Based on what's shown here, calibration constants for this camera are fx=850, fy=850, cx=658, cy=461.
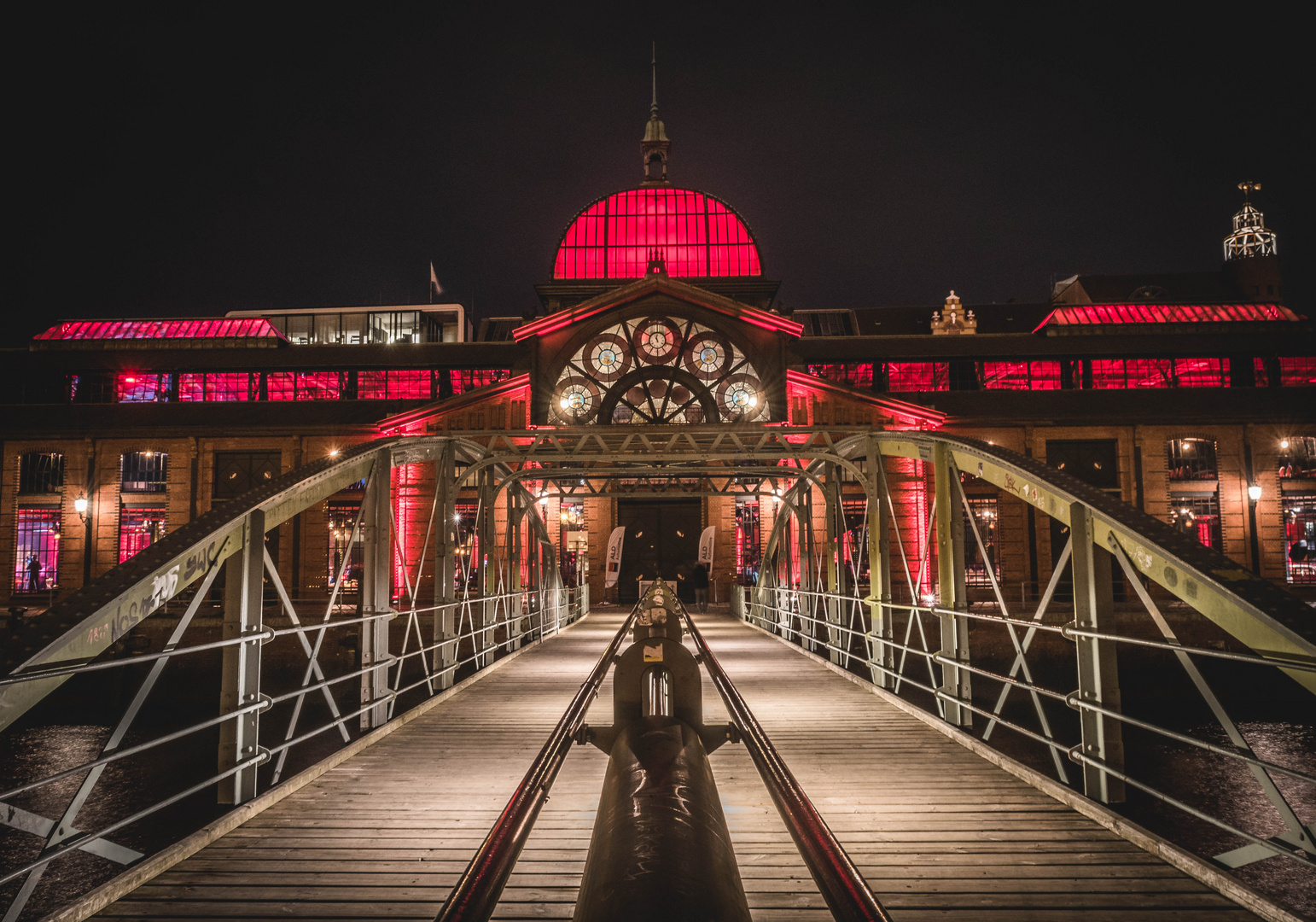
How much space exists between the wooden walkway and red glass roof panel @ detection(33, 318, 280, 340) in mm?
31904

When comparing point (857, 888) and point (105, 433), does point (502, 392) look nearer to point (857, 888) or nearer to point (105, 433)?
point (105, 433)

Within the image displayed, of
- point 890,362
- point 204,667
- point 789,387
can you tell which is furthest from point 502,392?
point 890,362

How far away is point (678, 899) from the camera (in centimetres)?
182

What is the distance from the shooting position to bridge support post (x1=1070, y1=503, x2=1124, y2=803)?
5402mm

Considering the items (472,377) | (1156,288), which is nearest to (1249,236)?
(1156,288)

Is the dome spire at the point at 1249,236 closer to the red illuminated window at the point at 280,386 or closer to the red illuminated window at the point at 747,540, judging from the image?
the red illuminated window at the point at 747,540

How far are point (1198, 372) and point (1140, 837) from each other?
3207 cm

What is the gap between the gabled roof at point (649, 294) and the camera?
23859 mm

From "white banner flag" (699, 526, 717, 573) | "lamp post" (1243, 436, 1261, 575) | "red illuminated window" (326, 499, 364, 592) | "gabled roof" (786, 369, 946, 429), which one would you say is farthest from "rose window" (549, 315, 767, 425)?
"lamp post" (1243, 436, 1261, 575)

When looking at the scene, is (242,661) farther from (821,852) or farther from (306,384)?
(306,384)

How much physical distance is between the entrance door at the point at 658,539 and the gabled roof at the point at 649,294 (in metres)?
8.90

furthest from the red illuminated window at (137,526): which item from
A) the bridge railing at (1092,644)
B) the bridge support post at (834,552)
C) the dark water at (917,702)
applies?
the bridge support post at (834,552)

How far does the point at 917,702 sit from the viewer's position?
59.8 feet

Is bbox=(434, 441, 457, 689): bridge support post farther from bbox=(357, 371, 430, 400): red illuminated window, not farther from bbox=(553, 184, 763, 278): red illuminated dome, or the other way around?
bbox=(357, 371, 430, 400): red illuminated window
